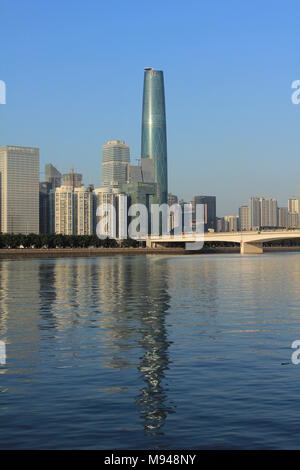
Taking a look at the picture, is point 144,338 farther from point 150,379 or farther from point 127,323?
point 150,379

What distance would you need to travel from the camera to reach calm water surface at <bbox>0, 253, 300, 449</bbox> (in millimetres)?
17750

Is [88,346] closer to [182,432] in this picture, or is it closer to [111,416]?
[111,416]

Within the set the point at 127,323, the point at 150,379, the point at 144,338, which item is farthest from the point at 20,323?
the point at 150,379

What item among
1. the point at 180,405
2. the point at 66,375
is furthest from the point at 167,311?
the point at 180,405

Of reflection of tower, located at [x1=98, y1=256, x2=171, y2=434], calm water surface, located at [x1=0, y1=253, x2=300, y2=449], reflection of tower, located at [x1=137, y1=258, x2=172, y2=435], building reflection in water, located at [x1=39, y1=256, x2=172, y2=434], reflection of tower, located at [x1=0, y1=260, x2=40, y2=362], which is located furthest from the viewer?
reflection of tower, located at [x1=0, y1=260, x2=40, y2=362]

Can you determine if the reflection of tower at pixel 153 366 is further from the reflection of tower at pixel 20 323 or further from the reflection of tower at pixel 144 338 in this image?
the reflection of tower at pixel 20 323

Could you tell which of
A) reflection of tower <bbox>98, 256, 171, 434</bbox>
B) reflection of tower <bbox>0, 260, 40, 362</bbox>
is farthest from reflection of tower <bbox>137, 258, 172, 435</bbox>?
reflection of tower <bbox>0, 260, 40, 362</bbox>

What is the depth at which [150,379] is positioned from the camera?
2431 cm

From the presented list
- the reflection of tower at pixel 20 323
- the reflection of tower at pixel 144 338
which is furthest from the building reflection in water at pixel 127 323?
the reflection of tower at pixel 20 323

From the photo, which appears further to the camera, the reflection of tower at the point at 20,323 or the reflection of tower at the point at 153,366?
the reflection of tower at the point at 20,323

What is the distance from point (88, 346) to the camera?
3206cm

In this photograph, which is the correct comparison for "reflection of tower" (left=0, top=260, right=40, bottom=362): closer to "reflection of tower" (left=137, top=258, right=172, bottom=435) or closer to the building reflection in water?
the building reflection in water

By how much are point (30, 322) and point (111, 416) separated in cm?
Result: 2336

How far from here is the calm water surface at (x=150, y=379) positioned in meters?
17.8
